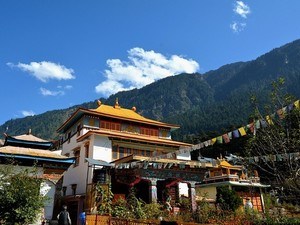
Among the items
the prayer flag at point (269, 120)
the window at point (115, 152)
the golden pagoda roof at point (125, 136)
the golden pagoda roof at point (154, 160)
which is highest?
the golden pagoda roof at point (125, 136)

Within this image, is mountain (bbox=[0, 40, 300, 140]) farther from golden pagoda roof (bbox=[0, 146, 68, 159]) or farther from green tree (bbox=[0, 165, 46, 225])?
green tree (bbox=[0, 165, 46, 225])

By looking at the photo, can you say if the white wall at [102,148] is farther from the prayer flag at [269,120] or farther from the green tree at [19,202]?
the prayer flag at [269,120]

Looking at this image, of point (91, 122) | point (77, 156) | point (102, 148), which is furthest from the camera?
point (77, 156)

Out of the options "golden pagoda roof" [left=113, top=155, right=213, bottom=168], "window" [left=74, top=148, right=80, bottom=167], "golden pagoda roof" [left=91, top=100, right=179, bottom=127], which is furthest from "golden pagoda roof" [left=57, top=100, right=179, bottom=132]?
"golden pagoda roof" [left=113, top=155, right=213, bottom=168]

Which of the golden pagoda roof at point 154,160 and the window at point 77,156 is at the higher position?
the window at point 77,156

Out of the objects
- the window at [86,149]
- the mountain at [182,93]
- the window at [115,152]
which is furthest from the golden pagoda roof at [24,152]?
the mountain at [182,93]

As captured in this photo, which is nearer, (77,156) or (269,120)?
(269,120)

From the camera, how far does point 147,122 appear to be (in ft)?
97.1

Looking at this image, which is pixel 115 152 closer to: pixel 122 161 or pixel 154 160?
pixel 122 161

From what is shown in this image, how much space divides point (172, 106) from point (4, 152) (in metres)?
159

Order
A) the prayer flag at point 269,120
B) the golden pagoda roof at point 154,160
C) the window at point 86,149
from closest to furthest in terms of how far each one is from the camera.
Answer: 1. the prayer flag at point 269,120
2. the golden pagoda roof at point 154,160
3. the window at point 86,149

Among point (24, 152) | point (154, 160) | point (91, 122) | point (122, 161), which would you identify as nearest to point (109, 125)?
point (91, 122)

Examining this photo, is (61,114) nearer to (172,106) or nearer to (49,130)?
(49,130)

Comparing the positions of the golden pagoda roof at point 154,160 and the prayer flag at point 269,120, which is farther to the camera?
the golden pagoda roof at point 154,160
